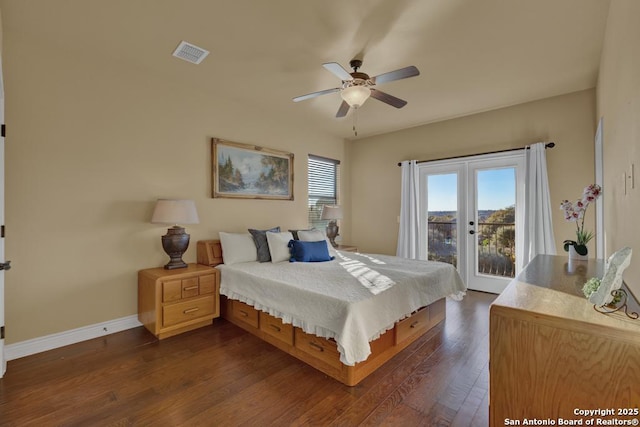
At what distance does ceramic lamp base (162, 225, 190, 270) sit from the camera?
312 cm

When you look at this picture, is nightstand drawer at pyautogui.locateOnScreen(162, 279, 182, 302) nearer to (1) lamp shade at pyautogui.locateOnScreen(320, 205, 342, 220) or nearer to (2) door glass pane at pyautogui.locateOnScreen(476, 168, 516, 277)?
(1) lamp shade at pyautogui.locateOnScreen(320, 205, 342, 220)

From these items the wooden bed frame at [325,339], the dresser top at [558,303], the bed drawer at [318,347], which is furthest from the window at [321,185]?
the dresser top at [558,303]

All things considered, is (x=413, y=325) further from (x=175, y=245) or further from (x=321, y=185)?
(x=321, y=185)

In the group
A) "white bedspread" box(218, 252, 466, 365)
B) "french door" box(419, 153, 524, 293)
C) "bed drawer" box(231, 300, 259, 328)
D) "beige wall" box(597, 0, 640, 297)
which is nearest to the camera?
"beige wall" box(597, 0, 640, 297)

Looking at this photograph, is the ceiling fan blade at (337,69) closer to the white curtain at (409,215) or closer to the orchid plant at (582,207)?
the orchid plant at (582,207)

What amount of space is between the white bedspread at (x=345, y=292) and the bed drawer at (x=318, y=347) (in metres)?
0.13

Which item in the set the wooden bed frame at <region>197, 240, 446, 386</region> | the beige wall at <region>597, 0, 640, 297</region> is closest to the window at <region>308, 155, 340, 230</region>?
the wooden bed frame at <region>197, 240, 446, 386</region>

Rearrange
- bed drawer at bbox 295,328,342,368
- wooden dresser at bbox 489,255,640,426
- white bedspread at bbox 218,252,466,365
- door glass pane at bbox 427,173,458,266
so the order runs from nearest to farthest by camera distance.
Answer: wooden dresser at bbox 489,255,640,426 < white bedspread at bbox 218,252,466,365 < bed drawer at bbox 295,328,342,368 < door glass pane at bbox 427,173,458,266

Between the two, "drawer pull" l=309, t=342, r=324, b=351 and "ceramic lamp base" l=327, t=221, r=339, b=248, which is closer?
"drawer pull" l=309, t=342, r=324, b=351

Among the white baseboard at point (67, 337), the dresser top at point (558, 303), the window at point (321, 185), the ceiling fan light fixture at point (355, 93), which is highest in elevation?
the ceiling fan light fixture at point (355, 93)

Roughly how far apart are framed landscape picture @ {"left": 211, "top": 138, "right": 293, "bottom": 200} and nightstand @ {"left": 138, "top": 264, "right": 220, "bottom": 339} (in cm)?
115

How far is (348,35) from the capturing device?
247cm

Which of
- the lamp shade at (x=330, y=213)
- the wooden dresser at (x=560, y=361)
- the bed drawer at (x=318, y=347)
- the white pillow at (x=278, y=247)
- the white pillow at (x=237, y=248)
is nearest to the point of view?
the wooden dresser at (x=560, y=361)

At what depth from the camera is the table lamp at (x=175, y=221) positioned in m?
2.99
